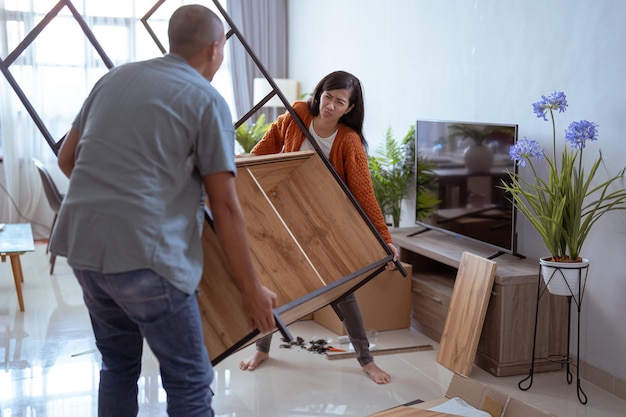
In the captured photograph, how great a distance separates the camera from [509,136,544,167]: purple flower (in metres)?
3.22

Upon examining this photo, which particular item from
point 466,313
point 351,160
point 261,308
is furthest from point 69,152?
point 466,313

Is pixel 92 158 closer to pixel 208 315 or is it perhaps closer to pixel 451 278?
pixel 208 315

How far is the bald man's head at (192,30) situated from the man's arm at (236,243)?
329 millimetres

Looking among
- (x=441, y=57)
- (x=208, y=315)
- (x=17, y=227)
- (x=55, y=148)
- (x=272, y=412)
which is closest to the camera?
(x=208, y=315)

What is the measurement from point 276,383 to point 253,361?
23 cm

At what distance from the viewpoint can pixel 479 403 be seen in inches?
110

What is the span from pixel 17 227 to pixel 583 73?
3992 millimetres

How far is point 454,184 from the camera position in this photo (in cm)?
397

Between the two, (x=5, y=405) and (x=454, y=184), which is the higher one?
(x=454, y=184)

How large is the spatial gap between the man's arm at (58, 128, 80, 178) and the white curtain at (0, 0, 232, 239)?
5039 mm

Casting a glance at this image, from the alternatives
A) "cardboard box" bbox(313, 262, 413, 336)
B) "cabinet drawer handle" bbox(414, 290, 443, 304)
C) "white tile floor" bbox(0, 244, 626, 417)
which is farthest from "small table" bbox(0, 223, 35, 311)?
"cabinet drawer handle" bbox(414, 290, 443, 304)

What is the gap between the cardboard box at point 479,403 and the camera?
8.50 ft

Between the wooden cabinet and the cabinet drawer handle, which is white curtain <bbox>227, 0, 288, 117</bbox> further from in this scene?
the wooden cabinet

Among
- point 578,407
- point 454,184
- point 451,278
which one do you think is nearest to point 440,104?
point 454,184
